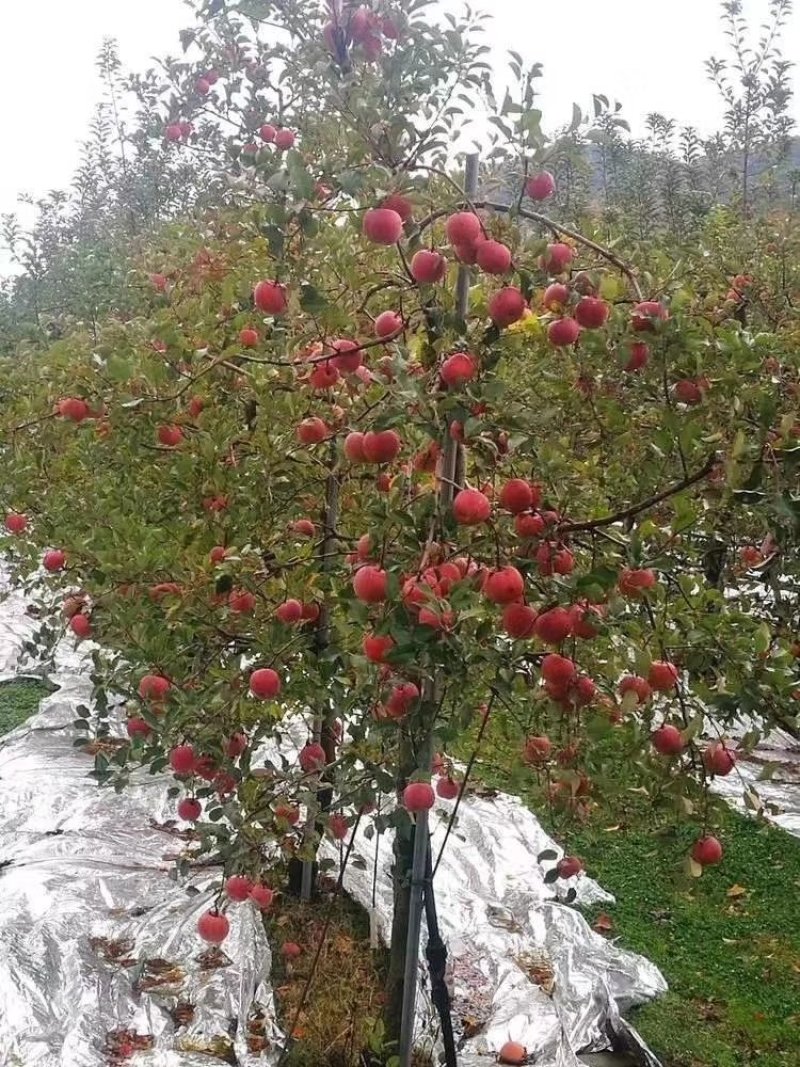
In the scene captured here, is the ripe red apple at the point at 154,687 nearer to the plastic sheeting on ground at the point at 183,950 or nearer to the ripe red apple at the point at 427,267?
the plastic sheeting on ground at the point at 183,950

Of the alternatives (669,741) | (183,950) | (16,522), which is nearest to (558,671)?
(669,741)

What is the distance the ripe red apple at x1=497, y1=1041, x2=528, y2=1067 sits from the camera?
2850 millimetres

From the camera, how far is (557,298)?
1.71m

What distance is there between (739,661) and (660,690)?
A: 158 millimetres

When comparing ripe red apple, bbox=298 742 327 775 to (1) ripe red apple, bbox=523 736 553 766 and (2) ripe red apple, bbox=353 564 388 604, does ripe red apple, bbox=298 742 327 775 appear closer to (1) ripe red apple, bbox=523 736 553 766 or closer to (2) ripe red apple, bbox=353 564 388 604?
(1) ripe red apple, bbox=523 736 553 766

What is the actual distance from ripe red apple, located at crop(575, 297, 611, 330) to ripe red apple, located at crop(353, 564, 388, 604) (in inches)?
22.0

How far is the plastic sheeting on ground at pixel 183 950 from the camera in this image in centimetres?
288

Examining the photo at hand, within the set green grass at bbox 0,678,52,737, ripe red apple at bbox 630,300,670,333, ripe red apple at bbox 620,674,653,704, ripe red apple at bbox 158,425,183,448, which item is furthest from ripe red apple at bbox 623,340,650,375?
green grass at bbox 0,678,52,737

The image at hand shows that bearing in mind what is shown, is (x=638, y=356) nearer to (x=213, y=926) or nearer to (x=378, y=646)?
(x=378, y=646)

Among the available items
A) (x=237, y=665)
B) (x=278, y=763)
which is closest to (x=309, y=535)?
(x=237, y=665)

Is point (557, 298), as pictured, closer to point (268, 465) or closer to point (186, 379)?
point (186, 379)

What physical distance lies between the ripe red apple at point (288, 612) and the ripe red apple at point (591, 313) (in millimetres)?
954

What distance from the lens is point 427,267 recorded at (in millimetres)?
1605

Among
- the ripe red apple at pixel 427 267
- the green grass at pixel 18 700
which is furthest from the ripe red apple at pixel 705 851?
the green grass at pixel 18 700
